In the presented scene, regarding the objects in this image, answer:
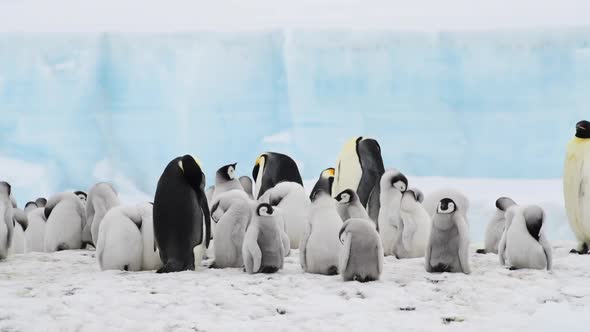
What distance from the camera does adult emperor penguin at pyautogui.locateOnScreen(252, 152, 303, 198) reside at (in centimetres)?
625

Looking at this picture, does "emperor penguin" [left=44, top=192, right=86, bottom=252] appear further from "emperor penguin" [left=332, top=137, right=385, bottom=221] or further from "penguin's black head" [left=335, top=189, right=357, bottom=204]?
"penguin's black head" [left=335, top=189, right=357, bottom=204]

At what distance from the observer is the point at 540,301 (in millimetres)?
3717

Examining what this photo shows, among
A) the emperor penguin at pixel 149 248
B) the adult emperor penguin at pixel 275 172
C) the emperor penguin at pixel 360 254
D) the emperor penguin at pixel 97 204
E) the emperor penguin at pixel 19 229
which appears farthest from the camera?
the adult emperor penguin at pixel 275 172

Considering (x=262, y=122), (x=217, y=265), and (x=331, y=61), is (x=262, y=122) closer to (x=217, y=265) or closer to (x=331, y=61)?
(x=331, y=61)

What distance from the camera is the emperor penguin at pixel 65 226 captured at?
572 centimetres

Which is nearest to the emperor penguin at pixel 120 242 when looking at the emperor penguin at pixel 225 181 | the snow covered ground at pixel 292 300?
the snow covered ground at pixel 292 300

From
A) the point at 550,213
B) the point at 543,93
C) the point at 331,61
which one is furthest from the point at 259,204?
the point at 543,93

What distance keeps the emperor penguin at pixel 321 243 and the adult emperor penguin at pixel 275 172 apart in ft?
6.06

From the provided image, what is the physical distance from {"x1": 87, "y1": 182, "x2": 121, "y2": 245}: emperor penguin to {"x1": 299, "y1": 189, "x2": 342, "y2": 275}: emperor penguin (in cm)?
174

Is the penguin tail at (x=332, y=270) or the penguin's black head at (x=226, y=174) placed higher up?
the penguin's black head at (x=226, y=174)

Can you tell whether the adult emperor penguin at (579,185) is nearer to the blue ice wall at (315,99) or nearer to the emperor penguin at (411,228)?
the emperor penguin at (411,228)

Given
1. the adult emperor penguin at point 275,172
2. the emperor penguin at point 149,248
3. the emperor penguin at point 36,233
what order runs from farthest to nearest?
the emperor penguin at point 36,233, the adult emperor penguin at point 275,172, the emperor penguin at point 149,248

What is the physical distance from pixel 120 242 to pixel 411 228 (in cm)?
173

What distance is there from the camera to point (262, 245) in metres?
4.30
